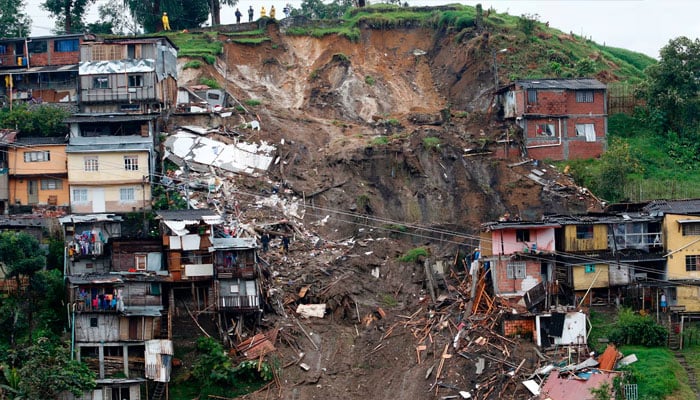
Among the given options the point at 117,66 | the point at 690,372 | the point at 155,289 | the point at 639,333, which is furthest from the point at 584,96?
the point at 155,289

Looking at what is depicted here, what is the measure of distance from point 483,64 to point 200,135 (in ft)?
65.8

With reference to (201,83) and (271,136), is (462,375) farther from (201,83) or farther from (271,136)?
(201,83)

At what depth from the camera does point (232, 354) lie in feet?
176

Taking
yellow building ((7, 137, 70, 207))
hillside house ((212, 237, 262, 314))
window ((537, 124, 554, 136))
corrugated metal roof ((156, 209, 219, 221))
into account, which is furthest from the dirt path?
yellow building ((7, 137, 70, 207))

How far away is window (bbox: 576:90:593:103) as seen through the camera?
69.4 meters

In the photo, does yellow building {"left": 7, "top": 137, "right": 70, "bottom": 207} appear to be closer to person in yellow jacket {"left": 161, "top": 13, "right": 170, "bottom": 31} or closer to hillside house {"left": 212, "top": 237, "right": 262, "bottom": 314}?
hillside house {"left": 212, "top": 237, "right": 262, "bottom": 314}

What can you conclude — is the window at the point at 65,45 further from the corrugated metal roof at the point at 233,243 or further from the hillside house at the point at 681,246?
the hillside house at the point at 681,246

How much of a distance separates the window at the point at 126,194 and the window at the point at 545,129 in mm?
22846

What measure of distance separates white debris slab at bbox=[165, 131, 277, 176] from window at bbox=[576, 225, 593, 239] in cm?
1747

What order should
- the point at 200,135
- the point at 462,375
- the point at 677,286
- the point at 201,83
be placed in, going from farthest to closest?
the point at 201,83
the point at 200,135
the point at 677,286
the point at 462,375

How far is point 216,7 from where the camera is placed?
276 feet

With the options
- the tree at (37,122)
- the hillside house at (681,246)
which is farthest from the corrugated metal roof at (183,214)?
the hillside house at (681,246)

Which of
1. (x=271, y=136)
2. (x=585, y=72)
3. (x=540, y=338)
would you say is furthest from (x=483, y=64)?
(x=540, y=338)

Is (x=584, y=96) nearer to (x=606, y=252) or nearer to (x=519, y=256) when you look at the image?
(x=606, y=252)
